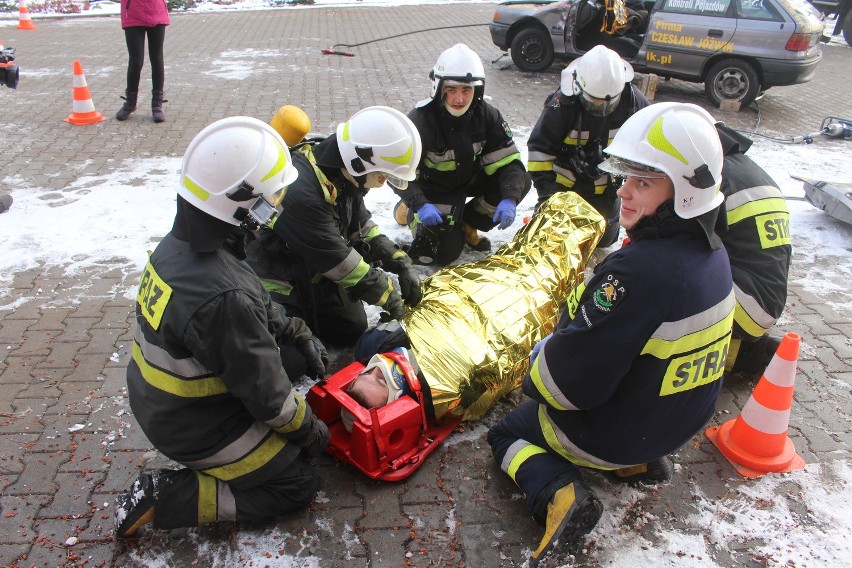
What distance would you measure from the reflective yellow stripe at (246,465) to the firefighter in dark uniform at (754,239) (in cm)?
241

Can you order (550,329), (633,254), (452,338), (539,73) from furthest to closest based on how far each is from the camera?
(539,73) < (550,329) < (452,338) < (633,254)

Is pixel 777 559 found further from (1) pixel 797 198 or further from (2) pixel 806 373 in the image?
(1) pixel 797 198

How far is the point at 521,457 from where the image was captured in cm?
269

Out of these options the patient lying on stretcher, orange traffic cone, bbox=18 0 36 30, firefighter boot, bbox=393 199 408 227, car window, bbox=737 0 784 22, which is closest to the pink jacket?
firefighter boot, bbox=393 199 408 227

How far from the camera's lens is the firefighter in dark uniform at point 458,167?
423 cm

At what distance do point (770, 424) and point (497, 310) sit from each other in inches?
54.6

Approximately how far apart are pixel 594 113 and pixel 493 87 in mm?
5121

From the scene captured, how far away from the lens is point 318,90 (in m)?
8.70

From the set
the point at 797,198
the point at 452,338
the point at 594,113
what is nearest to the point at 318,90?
the point at 594,113

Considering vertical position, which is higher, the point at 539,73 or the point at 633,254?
the point at 633,254

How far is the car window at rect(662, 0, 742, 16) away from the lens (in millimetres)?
8320

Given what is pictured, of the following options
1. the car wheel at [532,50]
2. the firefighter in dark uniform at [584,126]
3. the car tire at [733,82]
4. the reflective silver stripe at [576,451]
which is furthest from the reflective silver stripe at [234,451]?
the car wheel at [532,50]

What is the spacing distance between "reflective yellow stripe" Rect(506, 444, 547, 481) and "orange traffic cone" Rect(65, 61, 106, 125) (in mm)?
6634

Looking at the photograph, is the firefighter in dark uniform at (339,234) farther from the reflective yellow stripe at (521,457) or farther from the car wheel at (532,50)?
the car wheel at (532,50)
